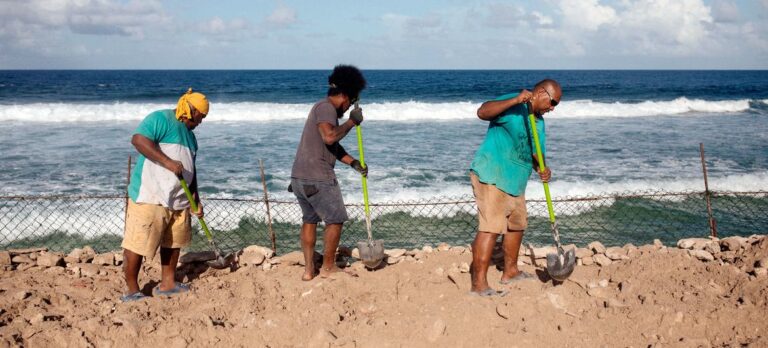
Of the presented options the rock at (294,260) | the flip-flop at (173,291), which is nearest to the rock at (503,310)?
the rock at (294,260)

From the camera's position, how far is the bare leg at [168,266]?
4258 mm

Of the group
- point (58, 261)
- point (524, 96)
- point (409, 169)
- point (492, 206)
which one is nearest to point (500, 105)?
point (524, 96)

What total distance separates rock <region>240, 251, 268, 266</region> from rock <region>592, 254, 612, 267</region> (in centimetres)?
283

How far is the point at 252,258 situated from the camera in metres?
5.03

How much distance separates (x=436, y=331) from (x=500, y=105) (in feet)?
4.79

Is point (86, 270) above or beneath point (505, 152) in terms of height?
beneath

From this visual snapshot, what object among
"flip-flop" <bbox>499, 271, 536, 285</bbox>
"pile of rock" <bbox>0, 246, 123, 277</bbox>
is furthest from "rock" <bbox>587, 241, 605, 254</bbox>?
"pile of rock" <bbox>0, 246, 123, 277</bbox>

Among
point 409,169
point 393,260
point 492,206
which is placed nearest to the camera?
point 492,206

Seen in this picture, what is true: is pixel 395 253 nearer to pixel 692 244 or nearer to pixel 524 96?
pixel 524 96

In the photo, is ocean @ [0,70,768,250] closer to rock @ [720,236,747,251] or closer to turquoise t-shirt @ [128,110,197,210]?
rock @ [720,236,747,251]

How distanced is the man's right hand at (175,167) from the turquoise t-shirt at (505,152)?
1.96 meters

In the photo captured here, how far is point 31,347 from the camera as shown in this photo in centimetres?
343

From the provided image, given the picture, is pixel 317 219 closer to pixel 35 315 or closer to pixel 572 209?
pixel 35 315

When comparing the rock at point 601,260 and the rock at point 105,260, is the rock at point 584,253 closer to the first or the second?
the rock at point 601,260
